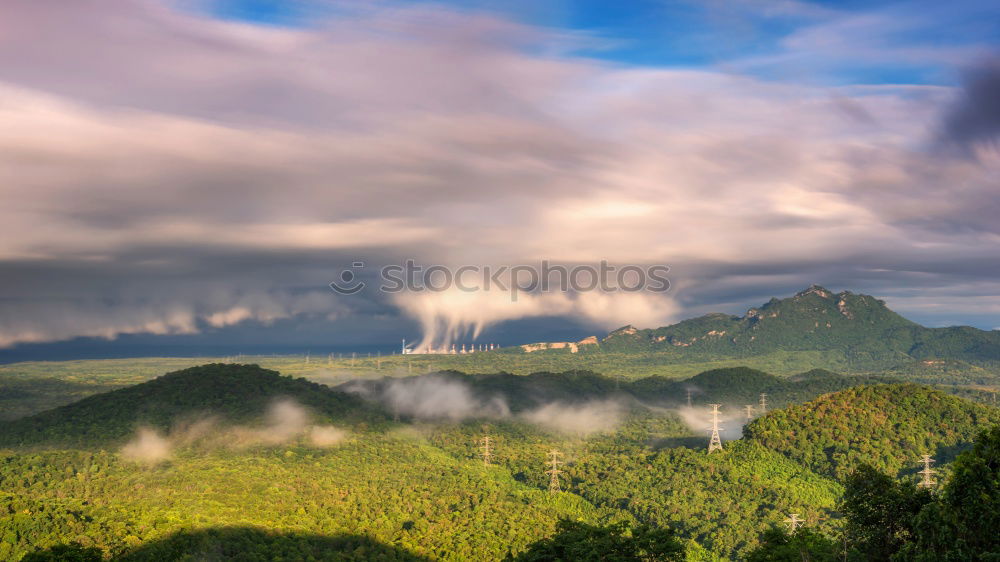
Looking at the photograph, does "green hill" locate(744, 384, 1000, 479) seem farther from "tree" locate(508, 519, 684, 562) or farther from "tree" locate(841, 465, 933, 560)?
"tree" locate(841, 465, 933, 560)

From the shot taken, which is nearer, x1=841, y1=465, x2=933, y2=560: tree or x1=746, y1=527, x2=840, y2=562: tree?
x1=841, y1=465, x2=933, y2=560: tree

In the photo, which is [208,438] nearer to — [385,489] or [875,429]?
[385,489]

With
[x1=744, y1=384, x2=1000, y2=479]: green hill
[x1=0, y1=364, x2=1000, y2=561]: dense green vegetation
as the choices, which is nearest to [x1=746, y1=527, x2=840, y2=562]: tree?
[x1=0, y1=364, x2=1000, y2=561]: dense green vegetation

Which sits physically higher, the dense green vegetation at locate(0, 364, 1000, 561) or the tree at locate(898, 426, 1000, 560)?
the tree at locate(898, 426, 1000, 560)

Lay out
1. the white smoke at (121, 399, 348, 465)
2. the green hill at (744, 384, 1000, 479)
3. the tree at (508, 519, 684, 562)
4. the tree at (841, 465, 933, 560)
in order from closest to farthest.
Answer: the tree at (841, 465, 933, 560)
the tree at (508, 519, 684, 562)
the white smoke at (121, 399, 348, 465)
the green hill at (744, 384, 1000, 479)

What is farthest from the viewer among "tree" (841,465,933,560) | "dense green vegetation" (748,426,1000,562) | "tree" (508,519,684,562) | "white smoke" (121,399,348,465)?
"white smoke" (121,399,348,465)

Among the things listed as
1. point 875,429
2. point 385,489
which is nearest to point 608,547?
point 385,489

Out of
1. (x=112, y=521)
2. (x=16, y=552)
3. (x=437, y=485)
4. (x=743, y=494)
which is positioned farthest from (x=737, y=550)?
(x=16, y=552)

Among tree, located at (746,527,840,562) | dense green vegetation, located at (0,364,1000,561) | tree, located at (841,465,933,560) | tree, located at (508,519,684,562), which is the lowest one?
dense green vegetation, located at (0,364,1000,561)

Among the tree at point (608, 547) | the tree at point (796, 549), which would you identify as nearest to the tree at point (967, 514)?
the tree at point (796, 549)
